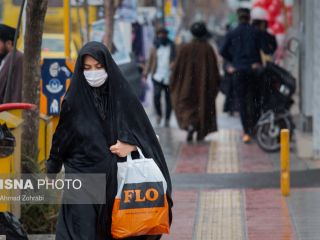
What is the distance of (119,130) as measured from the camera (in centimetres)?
640

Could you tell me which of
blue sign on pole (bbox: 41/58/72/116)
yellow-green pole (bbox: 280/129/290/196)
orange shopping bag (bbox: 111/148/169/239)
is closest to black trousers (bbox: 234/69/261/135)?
blue sign on pole (bbox: 41/58/72/116)

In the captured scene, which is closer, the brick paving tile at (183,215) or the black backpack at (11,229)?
the black backpack at (11,229)

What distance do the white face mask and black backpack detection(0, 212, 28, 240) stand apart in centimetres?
145

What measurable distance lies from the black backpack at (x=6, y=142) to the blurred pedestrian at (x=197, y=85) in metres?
8.50

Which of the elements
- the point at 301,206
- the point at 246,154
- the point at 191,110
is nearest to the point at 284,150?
the point at 301,206

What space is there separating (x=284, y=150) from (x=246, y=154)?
162 inches

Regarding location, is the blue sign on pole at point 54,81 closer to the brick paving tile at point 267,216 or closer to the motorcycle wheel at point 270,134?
the brick paving tile at point 267,216

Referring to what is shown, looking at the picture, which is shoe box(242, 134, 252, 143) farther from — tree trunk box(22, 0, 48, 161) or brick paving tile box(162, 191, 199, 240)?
tree trunk box(22, 0, 48, 161)

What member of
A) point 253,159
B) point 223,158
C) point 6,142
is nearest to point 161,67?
point 223,158

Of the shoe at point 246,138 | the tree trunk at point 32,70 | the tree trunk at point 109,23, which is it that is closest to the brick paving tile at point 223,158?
the shoe at point 246,138

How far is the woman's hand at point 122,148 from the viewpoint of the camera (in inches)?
251

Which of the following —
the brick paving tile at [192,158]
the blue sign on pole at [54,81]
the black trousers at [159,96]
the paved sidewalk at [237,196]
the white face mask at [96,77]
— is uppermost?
the white face mask at [96,77]

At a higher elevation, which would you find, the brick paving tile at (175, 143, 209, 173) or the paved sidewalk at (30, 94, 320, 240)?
the paved sidewalk at (30, 94, 320, 240)

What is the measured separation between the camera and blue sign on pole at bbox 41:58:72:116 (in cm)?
1155
